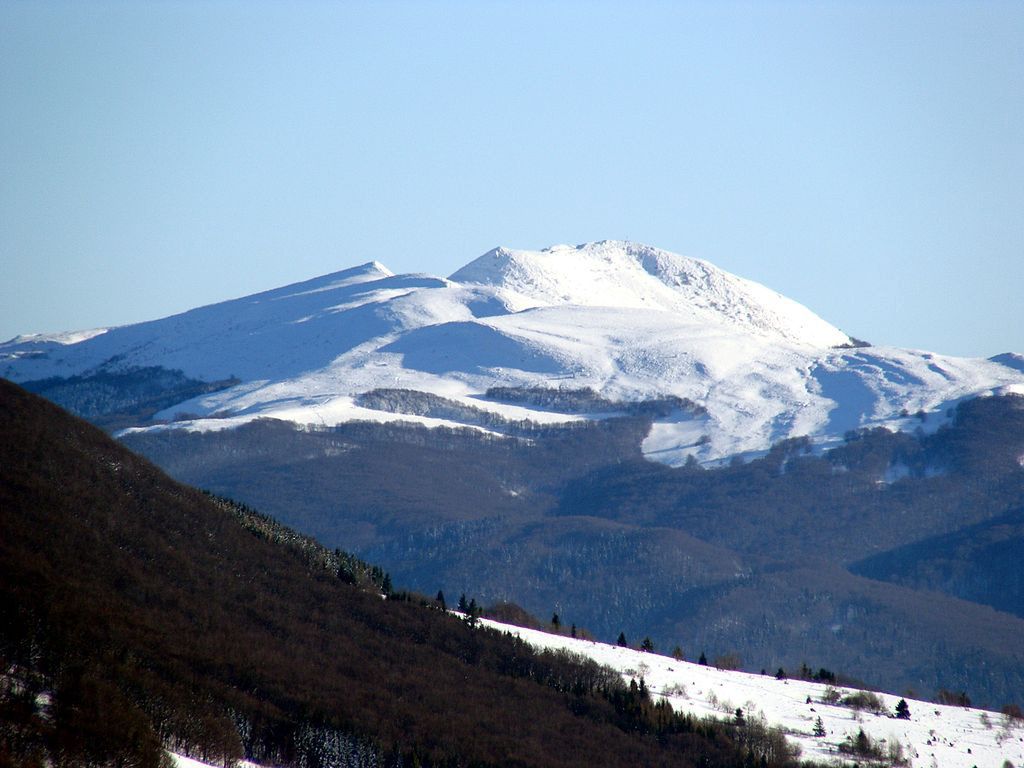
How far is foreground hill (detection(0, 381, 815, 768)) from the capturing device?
69000 millimetres

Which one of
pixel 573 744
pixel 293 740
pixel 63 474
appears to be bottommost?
pixel 573 744

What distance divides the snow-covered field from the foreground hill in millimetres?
4772

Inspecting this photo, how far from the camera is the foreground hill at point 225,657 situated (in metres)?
69.0

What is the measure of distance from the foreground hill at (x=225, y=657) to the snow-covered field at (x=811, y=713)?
4772 mm

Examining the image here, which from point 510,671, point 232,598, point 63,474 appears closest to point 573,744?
point 510,671

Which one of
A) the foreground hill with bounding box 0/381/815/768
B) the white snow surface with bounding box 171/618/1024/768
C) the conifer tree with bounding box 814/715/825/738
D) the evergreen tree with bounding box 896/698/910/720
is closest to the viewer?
the foreground hill with bounding box 0/381/815/768

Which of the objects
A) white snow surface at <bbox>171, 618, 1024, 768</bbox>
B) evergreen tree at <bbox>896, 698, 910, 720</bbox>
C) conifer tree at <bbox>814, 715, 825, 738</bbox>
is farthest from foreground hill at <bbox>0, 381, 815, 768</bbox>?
evergreen tree at <bbox>896, 698, 910, 720</bbox>

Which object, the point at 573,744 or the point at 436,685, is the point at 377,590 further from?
the point at 573,744

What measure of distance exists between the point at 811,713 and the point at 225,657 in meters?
37.5

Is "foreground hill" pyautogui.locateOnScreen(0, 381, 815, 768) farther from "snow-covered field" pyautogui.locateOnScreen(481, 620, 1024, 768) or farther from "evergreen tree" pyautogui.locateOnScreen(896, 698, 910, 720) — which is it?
"evergreen tree" pyautogui.locateOnScreen(896, 698, 910, 720)

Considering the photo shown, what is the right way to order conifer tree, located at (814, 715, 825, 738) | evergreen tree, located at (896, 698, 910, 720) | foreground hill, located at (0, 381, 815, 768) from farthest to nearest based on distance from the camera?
1. evergreen tree, located at (896, 698, 910, 720)
2. conifer tree, located at (814, 715, 825, 738)
3. foreground hill, located at (0, 381, 815, 768)

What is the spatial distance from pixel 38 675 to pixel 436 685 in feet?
95.1

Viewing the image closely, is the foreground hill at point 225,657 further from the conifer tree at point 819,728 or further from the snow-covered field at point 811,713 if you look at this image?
the conifer tree at point 819,728

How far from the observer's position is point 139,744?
205 ft
